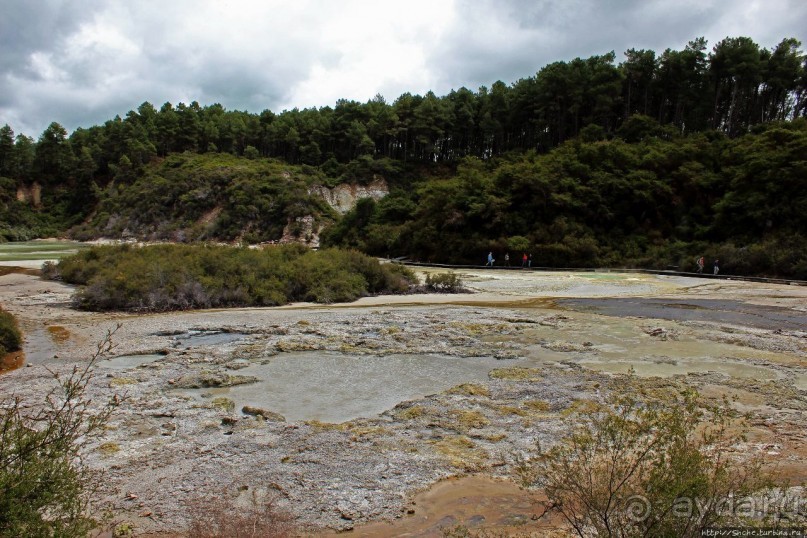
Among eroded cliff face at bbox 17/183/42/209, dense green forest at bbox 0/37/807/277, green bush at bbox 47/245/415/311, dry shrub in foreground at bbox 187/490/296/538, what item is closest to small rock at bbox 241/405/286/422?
dry shrub in foreground at bbox 187/490/296/538

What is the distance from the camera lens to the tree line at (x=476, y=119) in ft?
205

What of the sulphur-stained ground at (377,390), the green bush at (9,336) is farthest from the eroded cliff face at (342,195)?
the green bush at (9,336)

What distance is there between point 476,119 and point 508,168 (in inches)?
1383

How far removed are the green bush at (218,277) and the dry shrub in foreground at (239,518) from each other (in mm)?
16931

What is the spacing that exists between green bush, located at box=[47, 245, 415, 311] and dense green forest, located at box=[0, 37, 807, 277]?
Result: 67.5 feet

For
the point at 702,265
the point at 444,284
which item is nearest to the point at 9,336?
the point at 444,284

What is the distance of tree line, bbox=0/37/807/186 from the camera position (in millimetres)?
62406

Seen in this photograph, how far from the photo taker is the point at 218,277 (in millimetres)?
23312

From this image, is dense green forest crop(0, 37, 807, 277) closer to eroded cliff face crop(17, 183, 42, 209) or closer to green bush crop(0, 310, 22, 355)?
eroded cliff face crop(17, 183, 42, 209)

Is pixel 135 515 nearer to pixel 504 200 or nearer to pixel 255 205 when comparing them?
Answer: pixel 504 200

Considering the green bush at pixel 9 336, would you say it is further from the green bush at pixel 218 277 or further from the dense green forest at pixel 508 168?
the dense green forest at pixel 508 168

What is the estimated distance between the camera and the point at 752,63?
188ft

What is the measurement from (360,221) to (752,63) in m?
48.7

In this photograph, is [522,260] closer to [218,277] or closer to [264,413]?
[218,277]
